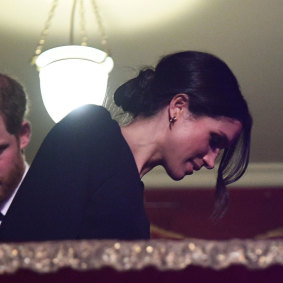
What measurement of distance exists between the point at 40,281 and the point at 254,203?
362 cm

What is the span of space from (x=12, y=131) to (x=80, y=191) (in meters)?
0.91

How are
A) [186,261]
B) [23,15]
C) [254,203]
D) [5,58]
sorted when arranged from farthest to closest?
[254,203], [5,58], [23,15], [186,261]

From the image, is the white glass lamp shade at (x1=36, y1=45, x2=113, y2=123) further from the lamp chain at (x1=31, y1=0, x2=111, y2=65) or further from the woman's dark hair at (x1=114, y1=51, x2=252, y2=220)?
the lamp chain at (x1=31, y1=0, x2=111, y2=65)

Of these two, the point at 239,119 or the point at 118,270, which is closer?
the point at 118,270

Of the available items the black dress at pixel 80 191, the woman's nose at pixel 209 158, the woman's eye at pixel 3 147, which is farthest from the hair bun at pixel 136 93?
the woman's eye at pixel 3 147

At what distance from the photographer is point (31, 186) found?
0.90 m

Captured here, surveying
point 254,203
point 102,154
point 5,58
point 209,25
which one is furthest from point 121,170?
point 254,203

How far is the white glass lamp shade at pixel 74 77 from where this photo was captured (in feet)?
6.29

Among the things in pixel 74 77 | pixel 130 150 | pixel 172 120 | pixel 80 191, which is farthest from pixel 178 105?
pixel 74 77

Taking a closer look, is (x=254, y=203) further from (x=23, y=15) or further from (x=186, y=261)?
(x=186, y=261)

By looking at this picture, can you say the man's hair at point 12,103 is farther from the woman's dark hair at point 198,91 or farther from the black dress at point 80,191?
the black dress at point 80,191

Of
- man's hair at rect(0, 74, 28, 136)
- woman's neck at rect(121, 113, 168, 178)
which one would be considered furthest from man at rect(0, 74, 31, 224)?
woman's neck at rect(121, 113, 168, 178)

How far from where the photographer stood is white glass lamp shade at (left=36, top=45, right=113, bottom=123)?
1917 millimetres

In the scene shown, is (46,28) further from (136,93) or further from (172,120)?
(172,120)
